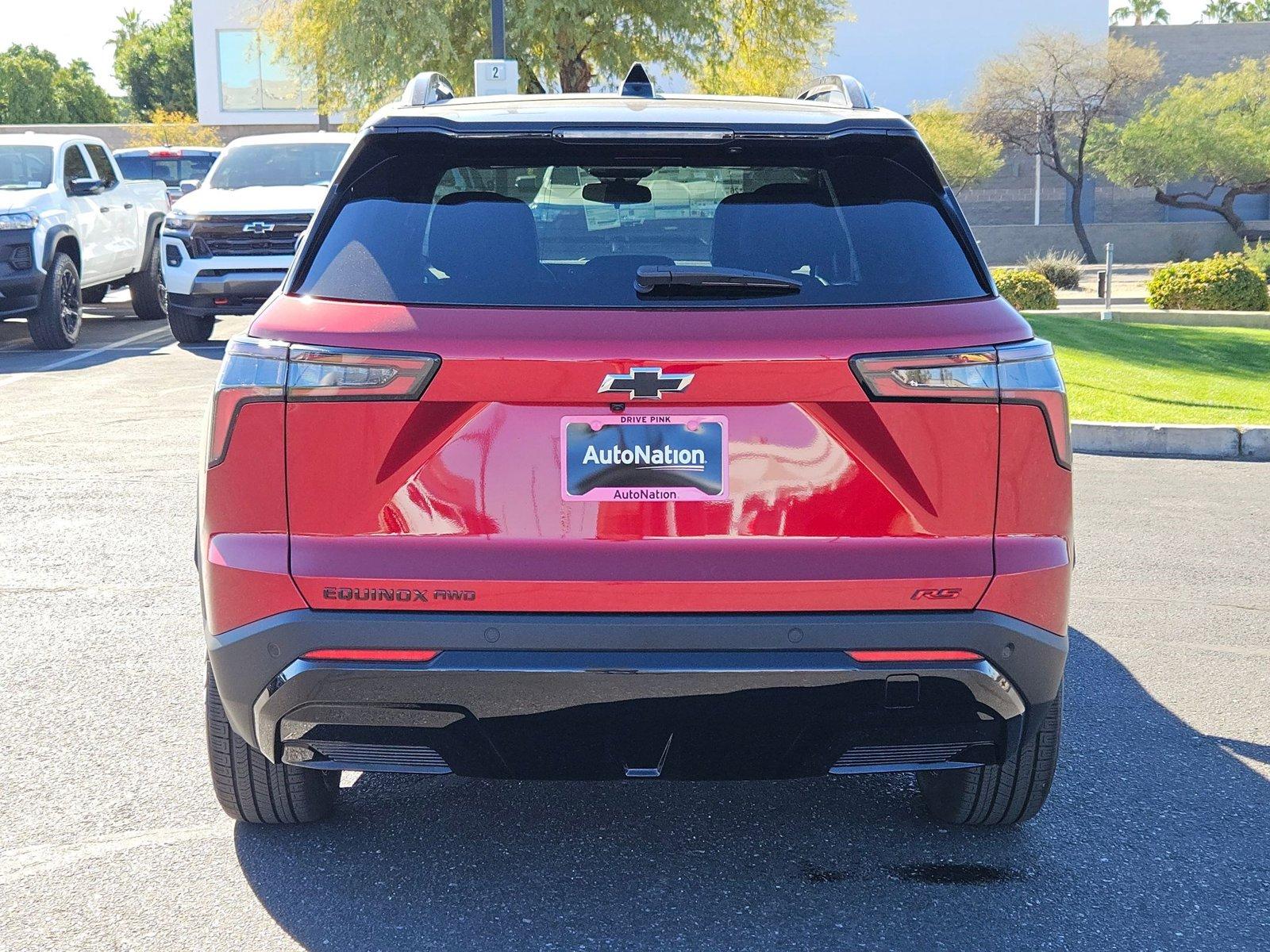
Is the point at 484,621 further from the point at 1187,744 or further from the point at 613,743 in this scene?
the point at 1187,744

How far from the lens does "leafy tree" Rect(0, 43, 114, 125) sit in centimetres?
7788

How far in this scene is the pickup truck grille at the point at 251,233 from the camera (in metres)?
14.9

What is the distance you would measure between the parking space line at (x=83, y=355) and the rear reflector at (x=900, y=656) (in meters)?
11.3

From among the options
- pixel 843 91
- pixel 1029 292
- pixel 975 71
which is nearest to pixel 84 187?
pixel 843 91

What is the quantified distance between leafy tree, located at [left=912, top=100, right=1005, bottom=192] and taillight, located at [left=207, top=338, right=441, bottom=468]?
49947 millimetres

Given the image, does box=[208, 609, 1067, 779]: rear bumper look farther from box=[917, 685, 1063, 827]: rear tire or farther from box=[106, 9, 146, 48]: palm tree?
box=[106, 9, 146, 48]: palm tree

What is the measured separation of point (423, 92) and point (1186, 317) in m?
18.6

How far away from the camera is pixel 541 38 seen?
26500 mm

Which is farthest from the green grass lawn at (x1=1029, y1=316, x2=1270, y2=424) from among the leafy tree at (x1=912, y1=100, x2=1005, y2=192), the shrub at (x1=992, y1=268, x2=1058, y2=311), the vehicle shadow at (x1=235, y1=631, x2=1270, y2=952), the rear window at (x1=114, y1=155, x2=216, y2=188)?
the leafy tree at (x1=912, y1=100, x2=1005, y2=192)

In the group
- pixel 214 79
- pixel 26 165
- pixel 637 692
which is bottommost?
pixel 637 692

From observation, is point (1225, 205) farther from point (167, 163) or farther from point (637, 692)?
point (637, 692)

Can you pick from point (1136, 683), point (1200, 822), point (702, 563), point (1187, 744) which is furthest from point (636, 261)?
point (1136, 683)

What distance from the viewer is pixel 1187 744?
4.63m

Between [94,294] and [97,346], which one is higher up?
[94,294]
